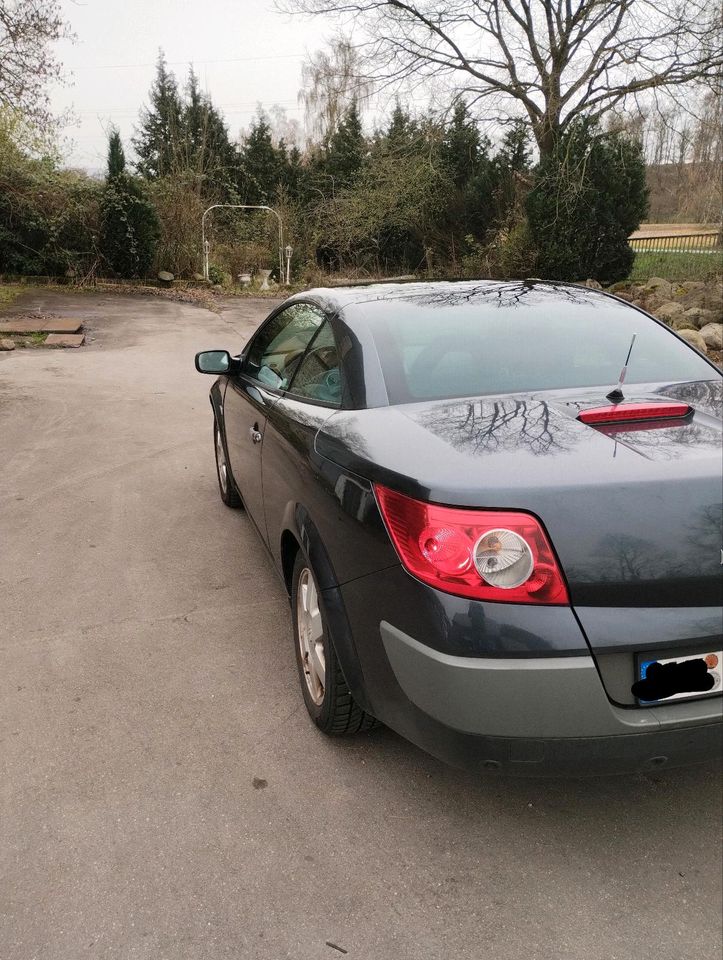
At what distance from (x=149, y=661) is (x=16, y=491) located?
2817mm

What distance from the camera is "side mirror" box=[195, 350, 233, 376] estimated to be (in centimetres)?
423

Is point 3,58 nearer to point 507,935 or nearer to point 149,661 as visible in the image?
point 149,661

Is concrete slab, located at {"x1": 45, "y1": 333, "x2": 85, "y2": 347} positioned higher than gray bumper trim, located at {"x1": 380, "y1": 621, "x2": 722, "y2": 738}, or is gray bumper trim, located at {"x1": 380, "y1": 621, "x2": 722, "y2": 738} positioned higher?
concrete slab, located at {"x1": 45, "y1": 333, "x2": 85, "y2": 347}

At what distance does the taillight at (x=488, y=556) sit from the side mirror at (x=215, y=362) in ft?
8.40

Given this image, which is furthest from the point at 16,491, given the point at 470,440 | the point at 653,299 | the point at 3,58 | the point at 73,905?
the point at 3,58

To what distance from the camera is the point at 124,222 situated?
2089cm

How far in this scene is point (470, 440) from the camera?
2.11 m

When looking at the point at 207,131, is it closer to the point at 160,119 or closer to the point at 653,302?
the point at 160,119

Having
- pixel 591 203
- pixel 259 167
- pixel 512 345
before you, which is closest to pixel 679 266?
pixel 591 203

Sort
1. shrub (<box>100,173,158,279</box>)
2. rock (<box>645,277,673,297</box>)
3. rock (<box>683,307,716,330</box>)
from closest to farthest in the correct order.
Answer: rock (<box>683,307,716,330</box>), rock (<box>645,277,673,297</box>), shrub (<box>100,173,158,279</box>)

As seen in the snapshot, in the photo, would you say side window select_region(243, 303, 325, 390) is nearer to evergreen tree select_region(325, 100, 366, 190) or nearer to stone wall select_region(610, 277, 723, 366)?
stone wall select_region(610, 277, 723, 366)

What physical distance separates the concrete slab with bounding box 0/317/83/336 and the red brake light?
505 inches

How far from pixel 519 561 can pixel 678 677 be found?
0.48 meters

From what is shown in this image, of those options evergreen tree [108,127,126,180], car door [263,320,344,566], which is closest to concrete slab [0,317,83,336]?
evergreen tree [108,127,126,180]
